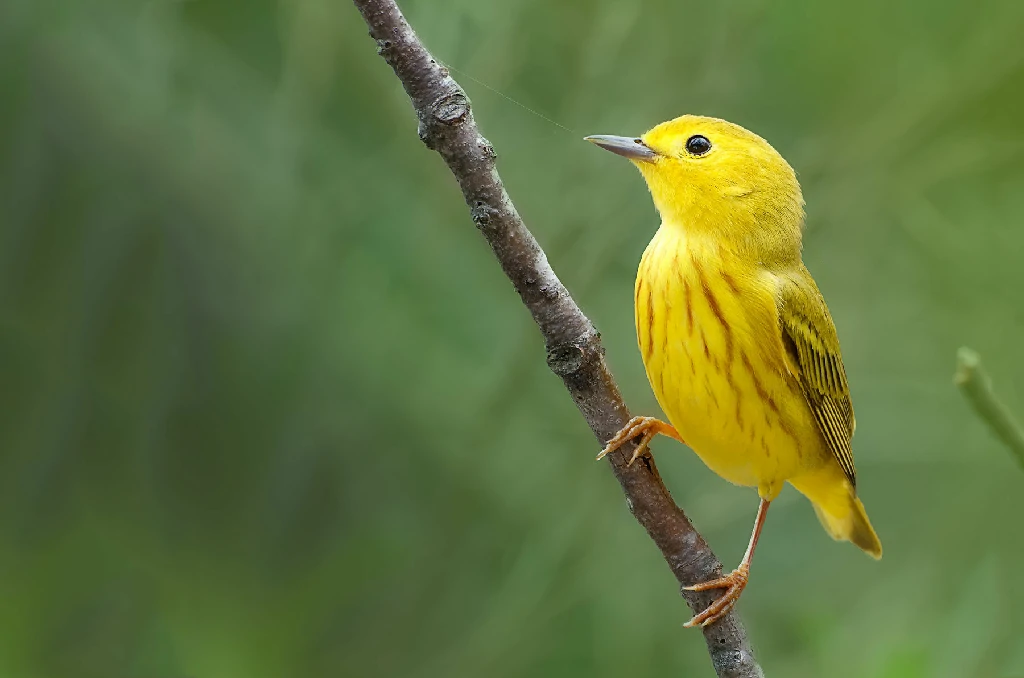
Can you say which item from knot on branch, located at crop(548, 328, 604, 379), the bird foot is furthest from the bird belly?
knot on branch, located at crop(548, 328, 604, 379)

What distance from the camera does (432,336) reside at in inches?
93.1

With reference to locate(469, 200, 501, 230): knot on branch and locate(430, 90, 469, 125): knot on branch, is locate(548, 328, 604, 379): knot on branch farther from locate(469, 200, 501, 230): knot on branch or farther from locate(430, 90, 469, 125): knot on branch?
locate(430, 90, 469, 125): knot on branch

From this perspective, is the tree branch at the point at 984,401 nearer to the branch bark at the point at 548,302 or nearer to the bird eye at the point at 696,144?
the branch bark at the point at 548,302

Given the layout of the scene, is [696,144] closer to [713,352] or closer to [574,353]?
[713,352]

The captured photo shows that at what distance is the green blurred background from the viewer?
74.0 inches

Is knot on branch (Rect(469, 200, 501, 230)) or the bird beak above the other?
the bird beak

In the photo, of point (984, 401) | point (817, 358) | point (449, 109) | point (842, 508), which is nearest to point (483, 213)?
point (449, 109)

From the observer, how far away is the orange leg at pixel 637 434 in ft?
4.95

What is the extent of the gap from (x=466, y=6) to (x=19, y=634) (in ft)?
5.24

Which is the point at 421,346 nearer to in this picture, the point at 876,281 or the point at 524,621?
the point at 524,621

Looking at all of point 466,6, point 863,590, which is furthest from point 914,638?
point 466,6

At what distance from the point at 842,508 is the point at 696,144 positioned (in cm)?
93

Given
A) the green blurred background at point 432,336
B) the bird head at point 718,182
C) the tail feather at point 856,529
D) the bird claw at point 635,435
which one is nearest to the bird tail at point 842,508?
the tail feather at point 856,529

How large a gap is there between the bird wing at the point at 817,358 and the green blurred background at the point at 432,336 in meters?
0.36
